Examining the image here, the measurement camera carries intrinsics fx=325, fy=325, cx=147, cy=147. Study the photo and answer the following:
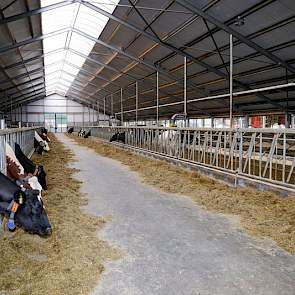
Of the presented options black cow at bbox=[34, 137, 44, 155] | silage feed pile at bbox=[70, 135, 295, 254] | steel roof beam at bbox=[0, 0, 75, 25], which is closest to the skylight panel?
steel roof beam at bbox=[0, 0, 75, 25]

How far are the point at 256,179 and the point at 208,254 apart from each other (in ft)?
Result: 9.51

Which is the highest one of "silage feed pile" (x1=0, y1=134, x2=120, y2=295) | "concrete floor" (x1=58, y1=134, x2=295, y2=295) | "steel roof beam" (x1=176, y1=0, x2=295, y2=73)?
"steel roof beam" (x1=176, y1=0, x2=295, y2=73)

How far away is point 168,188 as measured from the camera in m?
5.88

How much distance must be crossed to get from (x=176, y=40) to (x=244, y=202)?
7.49 meters

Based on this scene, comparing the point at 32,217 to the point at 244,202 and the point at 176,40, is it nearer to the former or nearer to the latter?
the point at 244,202

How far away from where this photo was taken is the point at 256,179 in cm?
551

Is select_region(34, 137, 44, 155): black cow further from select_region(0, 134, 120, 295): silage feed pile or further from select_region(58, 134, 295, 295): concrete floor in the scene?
select_region(0, 134, 120, 295): silage feed pile

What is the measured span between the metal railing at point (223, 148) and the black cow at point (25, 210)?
352 centimetres

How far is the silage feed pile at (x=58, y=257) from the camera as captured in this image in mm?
2293

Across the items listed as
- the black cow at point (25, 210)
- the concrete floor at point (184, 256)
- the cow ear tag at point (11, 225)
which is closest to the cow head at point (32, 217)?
the black cow at point (25, 210)

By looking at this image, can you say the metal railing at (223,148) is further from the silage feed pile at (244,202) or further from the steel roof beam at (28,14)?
the steel roof beam at (28,14)

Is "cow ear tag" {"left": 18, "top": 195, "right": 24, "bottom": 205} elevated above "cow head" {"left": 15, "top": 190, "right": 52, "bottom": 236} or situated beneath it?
elevated above

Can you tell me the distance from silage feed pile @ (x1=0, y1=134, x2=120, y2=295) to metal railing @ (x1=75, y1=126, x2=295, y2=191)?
3.10 metres

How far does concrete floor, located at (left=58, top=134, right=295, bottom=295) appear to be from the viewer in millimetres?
2361
